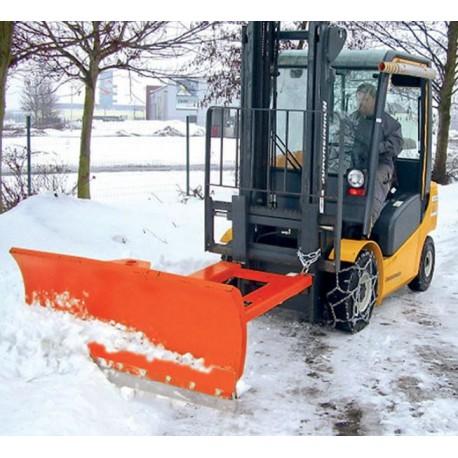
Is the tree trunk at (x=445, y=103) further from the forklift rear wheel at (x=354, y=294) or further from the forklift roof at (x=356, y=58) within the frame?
the forklift rear wheel at (x=354, y=294)

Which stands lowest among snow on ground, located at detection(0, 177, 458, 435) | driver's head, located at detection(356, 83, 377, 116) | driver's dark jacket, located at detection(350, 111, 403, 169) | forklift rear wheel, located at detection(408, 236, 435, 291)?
snow on ground, located at detection(0, 177, 458, 435)

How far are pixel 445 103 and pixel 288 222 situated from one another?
41.7 ft

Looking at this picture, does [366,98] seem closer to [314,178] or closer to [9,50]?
[314,178]

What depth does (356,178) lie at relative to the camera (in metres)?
5.98

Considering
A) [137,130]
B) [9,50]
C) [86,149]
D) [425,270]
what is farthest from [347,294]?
[137,130]

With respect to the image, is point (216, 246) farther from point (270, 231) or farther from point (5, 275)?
point (5, 275)

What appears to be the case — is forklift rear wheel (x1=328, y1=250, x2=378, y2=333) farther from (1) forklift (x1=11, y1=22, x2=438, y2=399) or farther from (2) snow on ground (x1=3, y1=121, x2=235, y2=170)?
(2) snow on ground (x1=3, y1=121, x2=235, y2=170)

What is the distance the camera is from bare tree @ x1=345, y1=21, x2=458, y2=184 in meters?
16.5

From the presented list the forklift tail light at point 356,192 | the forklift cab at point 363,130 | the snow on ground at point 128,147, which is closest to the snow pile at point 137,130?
the snow on ground at point 128,147

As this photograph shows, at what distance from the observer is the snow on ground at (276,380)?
4.19 m

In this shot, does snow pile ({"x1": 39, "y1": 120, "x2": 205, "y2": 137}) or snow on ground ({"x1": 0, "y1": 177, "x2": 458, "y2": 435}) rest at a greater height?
snow pile ({"x1": 39, "y1": 120, "x2": 205, "y2": 137})

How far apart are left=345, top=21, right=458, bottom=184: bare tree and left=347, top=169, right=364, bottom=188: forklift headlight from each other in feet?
35.6

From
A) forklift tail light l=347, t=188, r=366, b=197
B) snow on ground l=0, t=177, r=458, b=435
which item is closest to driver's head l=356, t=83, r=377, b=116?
forklift tail light l=347, t=188, r=366, b=197

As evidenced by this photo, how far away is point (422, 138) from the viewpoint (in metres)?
7.00
